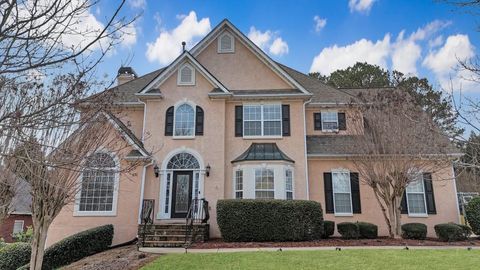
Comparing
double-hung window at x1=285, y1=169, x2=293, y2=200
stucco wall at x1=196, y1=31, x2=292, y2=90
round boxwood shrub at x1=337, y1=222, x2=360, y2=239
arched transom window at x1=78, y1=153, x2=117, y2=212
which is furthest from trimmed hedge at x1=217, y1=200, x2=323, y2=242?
stucco wall at x1=196, y1=31, x2=292, y2=90

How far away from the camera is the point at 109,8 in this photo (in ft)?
15.0

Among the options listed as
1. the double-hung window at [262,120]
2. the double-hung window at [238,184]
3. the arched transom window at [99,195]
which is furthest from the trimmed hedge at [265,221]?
the arched transom window at [99,195]

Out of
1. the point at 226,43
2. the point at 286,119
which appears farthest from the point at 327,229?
the point at 226,43

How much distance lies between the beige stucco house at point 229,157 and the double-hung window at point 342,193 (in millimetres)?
47

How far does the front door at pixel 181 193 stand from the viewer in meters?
15.5

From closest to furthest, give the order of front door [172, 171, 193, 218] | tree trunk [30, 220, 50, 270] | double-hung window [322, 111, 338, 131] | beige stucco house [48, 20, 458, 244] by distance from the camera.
→ tree trunk [30, 220, 50, 270] → beige stucco house [48, 20, 458, 244] → front door [172, 171, 193, 218] → double-hung window [322, 111, 338, 131]

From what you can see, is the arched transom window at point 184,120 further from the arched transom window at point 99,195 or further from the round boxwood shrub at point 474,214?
the round boxwood shrub at point 474,214

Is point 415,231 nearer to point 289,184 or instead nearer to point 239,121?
point 289,184

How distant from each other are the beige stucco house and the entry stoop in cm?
144

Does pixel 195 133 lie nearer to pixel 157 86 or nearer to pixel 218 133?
pixel 218 133

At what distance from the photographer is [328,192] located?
53.3ft

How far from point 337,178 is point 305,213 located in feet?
13.1

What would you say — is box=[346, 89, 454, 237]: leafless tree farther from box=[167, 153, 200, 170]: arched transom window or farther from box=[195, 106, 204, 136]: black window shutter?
box=[167, 153, 200, 170]: arched transom window

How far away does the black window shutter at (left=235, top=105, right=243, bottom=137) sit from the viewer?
55.2 feet
